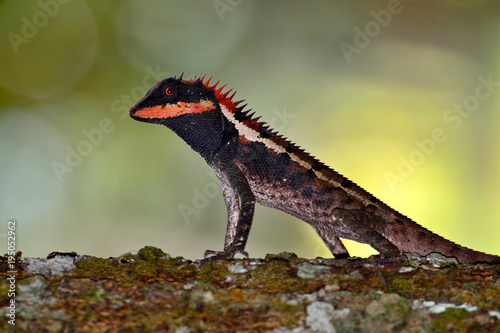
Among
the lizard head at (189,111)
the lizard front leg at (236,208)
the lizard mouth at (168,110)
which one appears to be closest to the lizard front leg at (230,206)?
the lizard front leg at (236,208)

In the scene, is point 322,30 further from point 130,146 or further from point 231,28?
point 130,146

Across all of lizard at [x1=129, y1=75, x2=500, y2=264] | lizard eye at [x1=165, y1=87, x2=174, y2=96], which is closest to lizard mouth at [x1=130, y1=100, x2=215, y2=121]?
lizard at [x1=129, y1=75, x2=500, y2=264]

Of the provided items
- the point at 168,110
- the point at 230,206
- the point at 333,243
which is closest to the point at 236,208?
the point at 230,206

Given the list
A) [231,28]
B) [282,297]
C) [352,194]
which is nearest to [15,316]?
[282,297]

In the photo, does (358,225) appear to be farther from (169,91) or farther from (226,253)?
(169,91)

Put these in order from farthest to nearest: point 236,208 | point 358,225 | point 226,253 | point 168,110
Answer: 1. point 236,208
2. point 168,110
3. point 358,225
4. point 226,253

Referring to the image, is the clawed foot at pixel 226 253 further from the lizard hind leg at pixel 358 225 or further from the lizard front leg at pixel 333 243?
the lizard front leg at pixel 333 243

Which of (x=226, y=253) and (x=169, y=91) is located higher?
(x=169, y=91)
